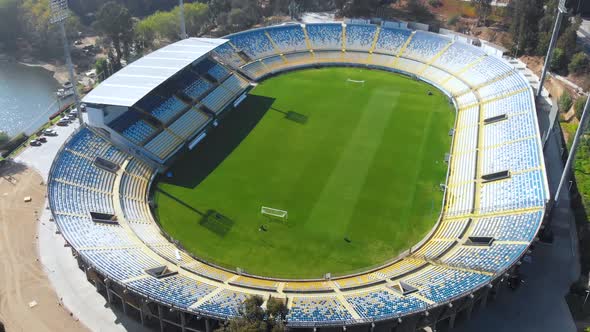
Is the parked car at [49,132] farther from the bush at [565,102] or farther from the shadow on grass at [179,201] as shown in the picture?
the bush at [565,102]

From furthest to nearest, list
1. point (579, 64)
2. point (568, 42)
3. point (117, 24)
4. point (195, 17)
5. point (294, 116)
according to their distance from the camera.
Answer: point (195, 17) → point (117, 24) → point (568, 42) → point (579, 64) → point (294, 116)

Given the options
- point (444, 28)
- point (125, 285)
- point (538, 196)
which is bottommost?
point (125, 285)

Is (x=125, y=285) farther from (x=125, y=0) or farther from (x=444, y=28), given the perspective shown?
(x=125, y=0)

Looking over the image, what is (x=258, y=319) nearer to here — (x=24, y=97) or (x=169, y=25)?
(x=24, y=97)

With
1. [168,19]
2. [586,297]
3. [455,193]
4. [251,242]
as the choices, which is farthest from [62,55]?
[586,297]

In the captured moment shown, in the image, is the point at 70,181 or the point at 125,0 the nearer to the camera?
the point at 70,181

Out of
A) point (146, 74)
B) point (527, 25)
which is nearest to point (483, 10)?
point (527, 25)

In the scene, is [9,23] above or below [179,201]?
above
